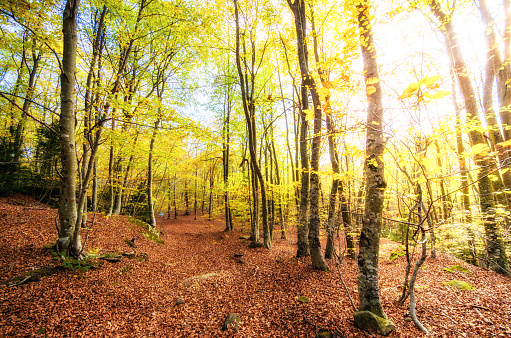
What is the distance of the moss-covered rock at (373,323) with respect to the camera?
286 cm

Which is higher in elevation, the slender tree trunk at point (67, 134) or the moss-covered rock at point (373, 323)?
the slender tree trunk at point (67, 134)

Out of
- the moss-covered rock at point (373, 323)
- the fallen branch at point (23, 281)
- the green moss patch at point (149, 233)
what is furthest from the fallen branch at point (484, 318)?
the green moss patch at point (149, 233)

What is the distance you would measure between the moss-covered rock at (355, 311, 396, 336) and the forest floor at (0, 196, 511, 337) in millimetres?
92

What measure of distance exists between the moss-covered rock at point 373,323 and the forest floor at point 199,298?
9cm

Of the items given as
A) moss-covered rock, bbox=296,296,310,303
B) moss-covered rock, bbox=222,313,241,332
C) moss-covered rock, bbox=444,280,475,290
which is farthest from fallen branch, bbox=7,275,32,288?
moss-covered rock, bbox=444,280,475,290

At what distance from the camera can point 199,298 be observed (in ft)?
15.0

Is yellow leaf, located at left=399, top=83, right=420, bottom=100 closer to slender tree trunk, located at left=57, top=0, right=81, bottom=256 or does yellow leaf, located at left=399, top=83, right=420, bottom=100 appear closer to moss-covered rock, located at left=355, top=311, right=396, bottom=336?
moss-covered rock, located at left=355, top=311, right=396, bottom=336

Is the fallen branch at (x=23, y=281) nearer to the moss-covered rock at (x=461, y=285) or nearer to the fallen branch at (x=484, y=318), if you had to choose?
the fallen branch at (x=484, y=318)

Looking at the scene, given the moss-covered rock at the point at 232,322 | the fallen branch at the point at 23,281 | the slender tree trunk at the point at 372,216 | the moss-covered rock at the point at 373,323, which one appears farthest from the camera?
the moss-covered rock at the point at 232,322

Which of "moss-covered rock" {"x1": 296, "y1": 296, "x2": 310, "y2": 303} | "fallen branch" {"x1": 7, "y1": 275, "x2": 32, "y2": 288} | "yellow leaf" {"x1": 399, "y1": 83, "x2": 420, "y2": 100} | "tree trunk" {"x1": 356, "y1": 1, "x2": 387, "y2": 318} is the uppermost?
"yellow leaf" {"x1": 399, "y1": 83, "x2": 420, "y2": 100}

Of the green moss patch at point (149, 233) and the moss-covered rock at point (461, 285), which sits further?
the green moss patch at point (149, 233)

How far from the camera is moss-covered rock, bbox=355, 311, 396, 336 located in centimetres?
286

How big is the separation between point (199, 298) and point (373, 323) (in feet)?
12.2

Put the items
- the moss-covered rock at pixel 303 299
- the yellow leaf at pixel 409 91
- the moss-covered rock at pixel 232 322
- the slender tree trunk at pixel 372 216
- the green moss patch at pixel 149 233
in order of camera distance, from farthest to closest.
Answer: the green moss patch at pixel 149 233, the moss-covered rock at pixel 303 299, the moss-covered rock at pixel 232 322, the slender tree trunk at pixel 372 216, the yellow leaf at pixel 409 91
